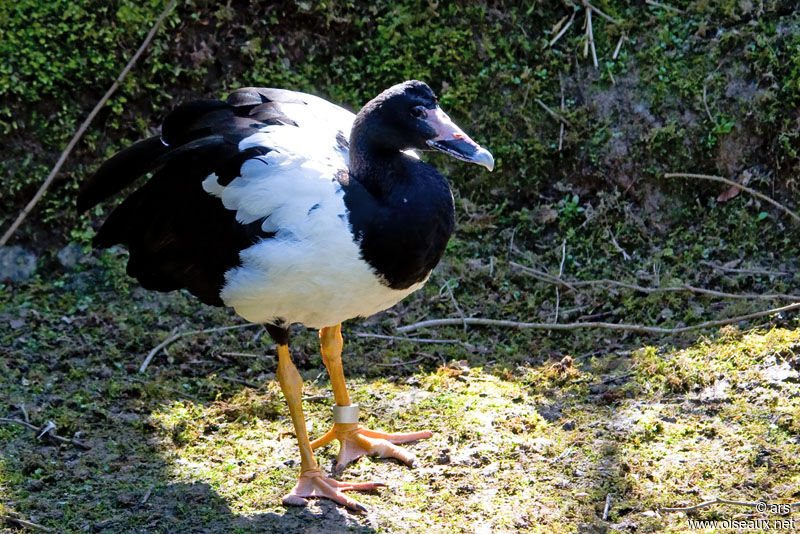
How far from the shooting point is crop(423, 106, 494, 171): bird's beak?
4336 mm

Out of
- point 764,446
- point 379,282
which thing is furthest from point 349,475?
point 764,446

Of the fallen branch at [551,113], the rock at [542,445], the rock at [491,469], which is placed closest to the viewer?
the rock at [491,469]

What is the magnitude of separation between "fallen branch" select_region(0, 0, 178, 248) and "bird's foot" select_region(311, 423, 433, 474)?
299 cm

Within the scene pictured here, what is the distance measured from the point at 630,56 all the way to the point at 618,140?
700mm

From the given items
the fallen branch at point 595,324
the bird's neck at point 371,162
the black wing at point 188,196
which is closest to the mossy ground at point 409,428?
the fallen branch at point 595,324

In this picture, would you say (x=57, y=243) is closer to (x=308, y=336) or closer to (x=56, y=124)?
(x=56, y=124)

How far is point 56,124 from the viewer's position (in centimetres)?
682

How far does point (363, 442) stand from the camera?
4871 mm

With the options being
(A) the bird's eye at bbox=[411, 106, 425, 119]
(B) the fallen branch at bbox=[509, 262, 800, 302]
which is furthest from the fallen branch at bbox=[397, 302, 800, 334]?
(A) the bird's eye at bbox=[411, 106, 425, 119]

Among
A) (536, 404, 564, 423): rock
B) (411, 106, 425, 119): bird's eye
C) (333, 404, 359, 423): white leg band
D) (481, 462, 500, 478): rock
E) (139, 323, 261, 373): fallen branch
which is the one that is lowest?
(536, 404, 564, 423): rock

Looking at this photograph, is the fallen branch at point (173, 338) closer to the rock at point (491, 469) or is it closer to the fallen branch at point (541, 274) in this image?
the fallen branch at point (541, 274)

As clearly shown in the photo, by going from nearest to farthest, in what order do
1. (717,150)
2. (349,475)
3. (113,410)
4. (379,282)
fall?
(379,282)
(349,475)
(113,410)
(717,150)

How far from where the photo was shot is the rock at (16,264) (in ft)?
21.8

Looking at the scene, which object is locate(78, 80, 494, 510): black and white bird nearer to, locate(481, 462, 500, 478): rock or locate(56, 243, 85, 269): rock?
locate(481, 462, 500, 478): rock
